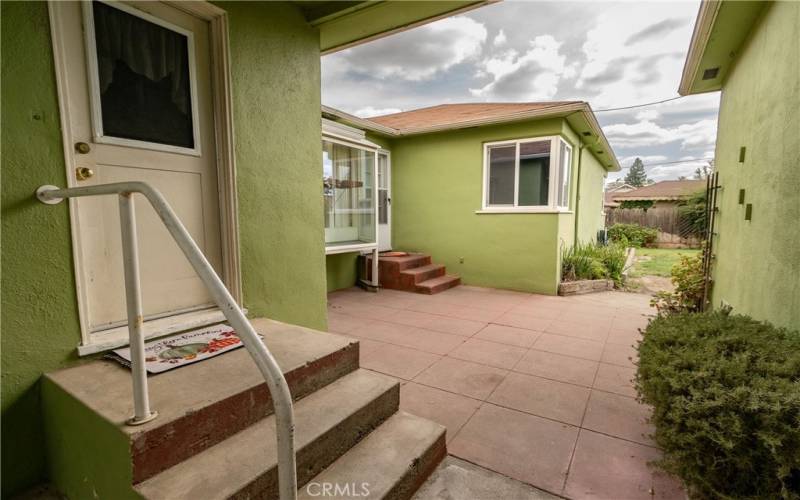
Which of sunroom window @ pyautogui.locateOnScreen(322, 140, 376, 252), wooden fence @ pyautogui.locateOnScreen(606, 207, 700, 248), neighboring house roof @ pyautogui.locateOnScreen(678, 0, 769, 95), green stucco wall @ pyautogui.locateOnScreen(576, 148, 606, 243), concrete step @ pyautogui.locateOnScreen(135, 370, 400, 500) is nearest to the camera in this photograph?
concrete step @ pyautogui.locateOnScreen(135, 370, 400, 500)

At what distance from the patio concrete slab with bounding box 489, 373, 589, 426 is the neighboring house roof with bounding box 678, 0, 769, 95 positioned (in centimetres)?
352

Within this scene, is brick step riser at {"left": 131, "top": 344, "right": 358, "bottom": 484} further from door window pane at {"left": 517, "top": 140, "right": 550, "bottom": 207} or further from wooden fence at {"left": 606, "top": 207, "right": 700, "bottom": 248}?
wooden fence at {"left": 606, "top": 207, "right": 700, "bottom": 248}

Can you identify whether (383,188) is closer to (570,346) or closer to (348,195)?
(348,195)

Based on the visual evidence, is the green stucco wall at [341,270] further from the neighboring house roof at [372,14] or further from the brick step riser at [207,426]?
the brick step riser at [207,426]

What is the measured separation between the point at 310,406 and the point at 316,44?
2942 millimetres

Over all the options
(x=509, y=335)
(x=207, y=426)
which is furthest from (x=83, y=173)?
(x=509, y=335)

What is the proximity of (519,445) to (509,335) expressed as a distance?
2.12 metres

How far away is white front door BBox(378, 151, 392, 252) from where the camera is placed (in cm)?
748

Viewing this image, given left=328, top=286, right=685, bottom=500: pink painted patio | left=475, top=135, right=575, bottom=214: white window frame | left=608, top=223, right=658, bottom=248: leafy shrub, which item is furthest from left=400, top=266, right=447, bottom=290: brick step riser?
A: left=608, top=223, right=658, bottom=248: leafy shrub

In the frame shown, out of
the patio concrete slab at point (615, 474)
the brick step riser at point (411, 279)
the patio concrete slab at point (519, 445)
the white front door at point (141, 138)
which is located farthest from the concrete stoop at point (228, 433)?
the brick step riser at point (411, 279)

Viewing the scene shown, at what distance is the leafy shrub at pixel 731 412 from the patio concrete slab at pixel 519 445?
1.79 ft

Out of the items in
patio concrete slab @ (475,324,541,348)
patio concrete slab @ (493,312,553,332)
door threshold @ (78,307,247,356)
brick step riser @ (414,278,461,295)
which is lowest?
patio concrete slab @ (493,312,553,332)

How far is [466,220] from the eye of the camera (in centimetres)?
708

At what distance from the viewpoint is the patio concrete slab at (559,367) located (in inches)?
121
